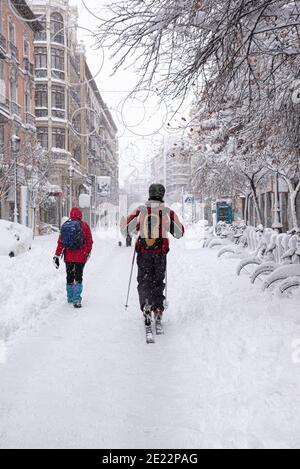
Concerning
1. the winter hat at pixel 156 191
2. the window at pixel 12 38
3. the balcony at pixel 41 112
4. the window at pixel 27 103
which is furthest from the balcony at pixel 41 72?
the winter hat at pixel 156 191

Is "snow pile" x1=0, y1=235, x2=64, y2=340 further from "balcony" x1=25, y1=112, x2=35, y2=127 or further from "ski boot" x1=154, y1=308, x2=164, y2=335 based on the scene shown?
"balcony" x1=25, y1=112, x2=35, y2=127

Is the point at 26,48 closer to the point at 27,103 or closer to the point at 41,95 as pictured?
the point at 27,103

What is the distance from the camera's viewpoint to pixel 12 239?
1633 cm

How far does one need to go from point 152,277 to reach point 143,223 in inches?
27.2

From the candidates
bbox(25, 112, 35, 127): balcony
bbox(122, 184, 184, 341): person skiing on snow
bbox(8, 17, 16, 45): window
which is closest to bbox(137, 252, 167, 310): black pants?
bbox(122, 184, 184, 341): person skiing on snow

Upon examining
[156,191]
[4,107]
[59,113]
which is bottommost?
[156,191]

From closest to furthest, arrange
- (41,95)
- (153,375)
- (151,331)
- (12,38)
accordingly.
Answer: (153,375) → (151,331) → (12,38) → (41,95)

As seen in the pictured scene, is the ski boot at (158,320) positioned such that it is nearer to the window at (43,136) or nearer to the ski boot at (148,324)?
the ski boot at (148,324)

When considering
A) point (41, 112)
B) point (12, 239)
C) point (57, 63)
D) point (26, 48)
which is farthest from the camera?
point (41, 112)

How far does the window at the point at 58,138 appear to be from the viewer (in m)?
41.8

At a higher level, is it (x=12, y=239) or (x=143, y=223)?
(x=143, y=223)

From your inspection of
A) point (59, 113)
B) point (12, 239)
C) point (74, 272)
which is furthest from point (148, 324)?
point (59, 113)

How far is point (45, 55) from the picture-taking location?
38.7 m

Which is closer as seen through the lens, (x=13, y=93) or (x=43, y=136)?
(x=13, y=93)
